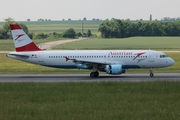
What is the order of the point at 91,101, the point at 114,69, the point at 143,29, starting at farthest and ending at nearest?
the point at 143,29, the point at 114,69, the point at 91,101

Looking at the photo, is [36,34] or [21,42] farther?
[36,34]

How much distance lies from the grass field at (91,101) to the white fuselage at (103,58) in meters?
12.5

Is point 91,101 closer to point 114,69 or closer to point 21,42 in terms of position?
point 114,69

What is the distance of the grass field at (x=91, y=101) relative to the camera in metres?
18.3

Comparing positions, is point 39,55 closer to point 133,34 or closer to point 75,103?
point 75,103

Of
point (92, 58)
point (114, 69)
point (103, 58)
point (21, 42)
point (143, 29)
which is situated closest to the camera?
point (114, 69)

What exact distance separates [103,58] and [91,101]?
20505 mm

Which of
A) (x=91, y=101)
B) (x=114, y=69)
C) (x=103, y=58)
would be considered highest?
(x=91, y=101)

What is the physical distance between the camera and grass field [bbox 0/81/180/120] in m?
18.3

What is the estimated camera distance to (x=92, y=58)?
42562mm

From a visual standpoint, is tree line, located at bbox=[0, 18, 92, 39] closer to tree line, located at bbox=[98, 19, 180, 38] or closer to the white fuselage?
tree line, located at bbox=[98, 19, 180, 38]

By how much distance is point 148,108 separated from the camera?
19906 mm

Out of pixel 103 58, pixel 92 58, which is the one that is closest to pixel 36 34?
pixel 92 58

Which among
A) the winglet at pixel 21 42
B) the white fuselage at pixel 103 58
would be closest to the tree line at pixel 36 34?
the winglet at pixel 21 42
